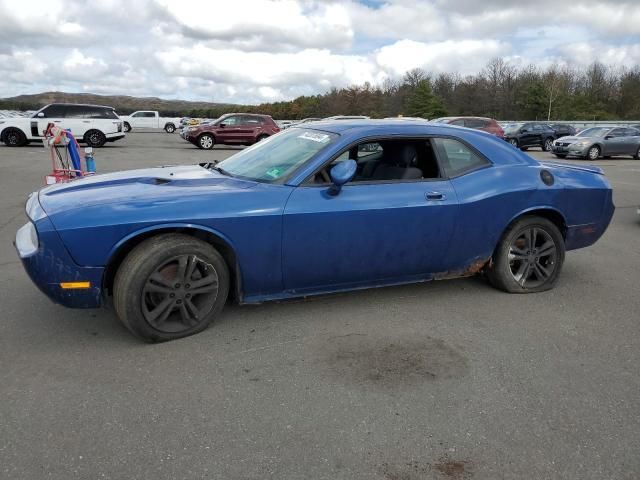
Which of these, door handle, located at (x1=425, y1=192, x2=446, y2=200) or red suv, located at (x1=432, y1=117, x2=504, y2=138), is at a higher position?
red suv, located at (x1=432, y1=117, x2=504, y2=138)

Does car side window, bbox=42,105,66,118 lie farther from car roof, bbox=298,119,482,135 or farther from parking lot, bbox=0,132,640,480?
car roof, bbox=298,119,482,135

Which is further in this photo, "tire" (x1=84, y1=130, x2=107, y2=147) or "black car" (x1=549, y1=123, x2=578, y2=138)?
"black car" (x1=549, y1=123, x2=578, y2=138)

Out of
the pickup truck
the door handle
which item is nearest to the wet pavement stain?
the door handle

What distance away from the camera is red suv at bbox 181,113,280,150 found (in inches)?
907

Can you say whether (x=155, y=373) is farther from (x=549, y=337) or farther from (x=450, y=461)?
(x=549, y=337)

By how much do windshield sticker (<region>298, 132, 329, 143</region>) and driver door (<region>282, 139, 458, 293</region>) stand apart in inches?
7.8

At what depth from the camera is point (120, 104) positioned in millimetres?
125250

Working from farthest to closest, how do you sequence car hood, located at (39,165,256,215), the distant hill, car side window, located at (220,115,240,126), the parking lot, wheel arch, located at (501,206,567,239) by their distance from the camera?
1. the distant hill
2. car side window, located at (220,115,240,126)
3. wheel arch, located at (501,206,567,239)
4. car hood, located at (39,165,256,215)
5. the parking lot

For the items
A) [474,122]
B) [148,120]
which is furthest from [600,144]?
[148,120]

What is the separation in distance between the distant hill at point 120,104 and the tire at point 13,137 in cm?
4011

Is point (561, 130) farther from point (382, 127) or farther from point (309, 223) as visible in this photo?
point (309, 223)

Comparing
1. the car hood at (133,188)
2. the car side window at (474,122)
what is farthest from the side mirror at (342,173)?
the car side window at (474,122)

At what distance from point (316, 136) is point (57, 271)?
2.08 metres

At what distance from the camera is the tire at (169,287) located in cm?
321
